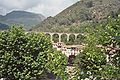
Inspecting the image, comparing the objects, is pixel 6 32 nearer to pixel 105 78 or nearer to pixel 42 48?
pixel 42 48

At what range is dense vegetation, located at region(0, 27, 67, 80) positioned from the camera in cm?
3709

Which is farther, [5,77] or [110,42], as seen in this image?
[5,77]

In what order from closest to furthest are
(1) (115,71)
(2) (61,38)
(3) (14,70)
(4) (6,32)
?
(1) (115,71), (3) (14,70), (4) (6,32), (2) (61,38)

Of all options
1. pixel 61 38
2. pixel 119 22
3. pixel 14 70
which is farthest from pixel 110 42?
pixel 61 38

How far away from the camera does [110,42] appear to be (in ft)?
38.1

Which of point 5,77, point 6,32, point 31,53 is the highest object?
point 6,32

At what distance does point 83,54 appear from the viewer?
20469 millimetres

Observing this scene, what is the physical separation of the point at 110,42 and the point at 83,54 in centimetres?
889

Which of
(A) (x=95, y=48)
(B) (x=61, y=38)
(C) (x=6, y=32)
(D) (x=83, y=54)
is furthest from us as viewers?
(B) (x=61, y=38)

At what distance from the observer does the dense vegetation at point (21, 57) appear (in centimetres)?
3709

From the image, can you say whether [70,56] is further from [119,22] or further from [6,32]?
[119,22]

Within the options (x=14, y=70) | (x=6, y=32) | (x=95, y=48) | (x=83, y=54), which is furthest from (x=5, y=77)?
(x=95, y=48)

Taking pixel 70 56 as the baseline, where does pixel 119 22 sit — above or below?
above

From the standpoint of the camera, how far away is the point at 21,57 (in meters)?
37.9
